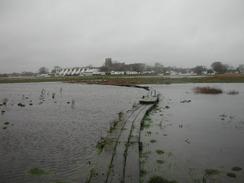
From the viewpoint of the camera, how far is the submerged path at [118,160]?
847 cm

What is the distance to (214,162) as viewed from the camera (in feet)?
34.9

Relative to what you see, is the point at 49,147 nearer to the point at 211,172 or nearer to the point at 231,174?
the point at 211,172

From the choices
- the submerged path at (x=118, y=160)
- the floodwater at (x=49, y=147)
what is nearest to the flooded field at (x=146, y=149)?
the floodwater at (x=49, y=147)

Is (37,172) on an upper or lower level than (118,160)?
lower

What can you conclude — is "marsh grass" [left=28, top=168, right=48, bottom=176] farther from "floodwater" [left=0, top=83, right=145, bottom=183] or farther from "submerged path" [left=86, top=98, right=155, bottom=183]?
"submerged path" [left=86, top=98, right=155, bottom=183]

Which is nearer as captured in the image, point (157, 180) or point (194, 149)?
point (157, 180)

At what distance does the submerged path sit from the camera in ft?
27.8

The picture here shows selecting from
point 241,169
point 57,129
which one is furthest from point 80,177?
point 57,129

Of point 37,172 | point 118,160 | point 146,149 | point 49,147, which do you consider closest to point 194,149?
point 146,149

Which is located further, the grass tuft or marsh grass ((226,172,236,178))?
marsh grass ((226,172,236,178))

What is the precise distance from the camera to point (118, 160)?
10.1 meters

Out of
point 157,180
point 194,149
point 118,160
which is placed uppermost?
point 118,160

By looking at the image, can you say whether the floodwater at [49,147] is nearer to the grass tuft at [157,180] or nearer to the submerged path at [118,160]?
the submerged path at [118,160]

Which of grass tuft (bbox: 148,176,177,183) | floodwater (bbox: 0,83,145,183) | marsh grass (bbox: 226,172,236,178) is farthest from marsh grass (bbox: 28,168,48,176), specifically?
marsh grass (bbox: 226,172,236,178)
